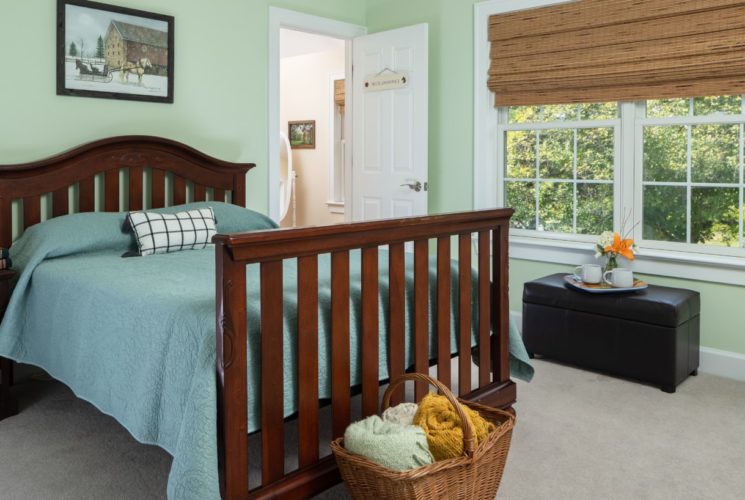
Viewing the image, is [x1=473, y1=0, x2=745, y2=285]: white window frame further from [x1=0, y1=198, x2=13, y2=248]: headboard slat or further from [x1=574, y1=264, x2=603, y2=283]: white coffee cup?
[x1=0, y1=198, x2=13, y2=248]: headboard slat

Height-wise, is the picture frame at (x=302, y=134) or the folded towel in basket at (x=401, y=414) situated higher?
the picture frame at (x=302, y=134)

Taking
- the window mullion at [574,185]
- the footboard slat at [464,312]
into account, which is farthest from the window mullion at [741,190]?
the footboard slat at [464,312]

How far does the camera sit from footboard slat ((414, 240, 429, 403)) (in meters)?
2.27

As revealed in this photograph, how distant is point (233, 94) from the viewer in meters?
4.02

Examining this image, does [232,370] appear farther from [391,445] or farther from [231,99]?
[231,99]

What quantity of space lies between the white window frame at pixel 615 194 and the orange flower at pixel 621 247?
0.53ft

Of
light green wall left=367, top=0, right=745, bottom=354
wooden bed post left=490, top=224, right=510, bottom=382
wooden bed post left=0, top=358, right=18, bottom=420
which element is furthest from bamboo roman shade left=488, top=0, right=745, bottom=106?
wooden bed post left=0, top=358, right=18, bottom=420

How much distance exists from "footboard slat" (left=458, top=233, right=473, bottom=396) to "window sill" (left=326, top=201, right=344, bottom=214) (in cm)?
405

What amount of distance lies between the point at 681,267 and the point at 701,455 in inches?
49.6

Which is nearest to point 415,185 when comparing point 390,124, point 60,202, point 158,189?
point 390,124

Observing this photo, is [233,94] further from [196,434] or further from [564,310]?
[196,434]

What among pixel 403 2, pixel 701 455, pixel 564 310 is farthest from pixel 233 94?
pixel 701 455

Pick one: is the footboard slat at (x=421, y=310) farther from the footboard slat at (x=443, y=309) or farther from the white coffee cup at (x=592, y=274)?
the white coffee cup at (x=592, y=274)

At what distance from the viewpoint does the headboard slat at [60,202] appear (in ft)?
10.5
